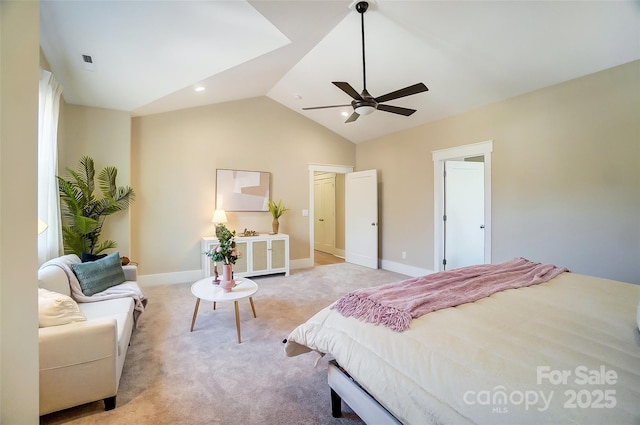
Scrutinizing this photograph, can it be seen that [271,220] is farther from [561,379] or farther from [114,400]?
[561,379]

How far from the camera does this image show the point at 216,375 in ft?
6.81

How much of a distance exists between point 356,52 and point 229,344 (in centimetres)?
359

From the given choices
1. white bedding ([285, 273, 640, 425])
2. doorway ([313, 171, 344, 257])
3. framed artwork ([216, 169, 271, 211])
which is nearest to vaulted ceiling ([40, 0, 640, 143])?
framed artwork ([216, 169, 271, 211])

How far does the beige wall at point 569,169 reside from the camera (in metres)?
2.80

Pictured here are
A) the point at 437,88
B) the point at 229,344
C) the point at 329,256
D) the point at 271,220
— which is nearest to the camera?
the point at 229,344

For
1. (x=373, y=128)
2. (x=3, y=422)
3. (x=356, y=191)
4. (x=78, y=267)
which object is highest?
(x=373, y=128)

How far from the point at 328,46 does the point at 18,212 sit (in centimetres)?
344

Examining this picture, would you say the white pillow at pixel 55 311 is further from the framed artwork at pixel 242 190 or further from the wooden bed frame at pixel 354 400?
the framed artwork at pixel 242 190

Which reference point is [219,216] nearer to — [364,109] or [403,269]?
[364,109]

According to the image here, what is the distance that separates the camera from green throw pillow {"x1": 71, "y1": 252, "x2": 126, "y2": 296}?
2518 mm

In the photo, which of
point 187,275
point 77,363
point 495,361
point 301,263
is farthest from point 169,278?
point 495,361

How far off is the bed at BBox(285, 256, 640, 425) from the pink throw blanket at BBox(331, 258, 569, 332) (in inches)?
1.9

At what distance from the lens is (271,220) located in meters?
5.39

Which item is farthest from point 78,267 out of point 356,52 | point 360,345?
point 356,52
